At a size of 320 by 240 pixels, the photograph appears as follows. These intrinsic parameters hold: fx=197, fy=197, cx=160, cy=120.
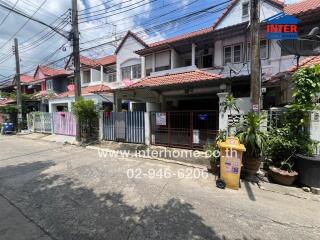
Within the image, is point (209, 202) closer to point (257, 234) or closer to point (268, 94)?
point (257, 234)

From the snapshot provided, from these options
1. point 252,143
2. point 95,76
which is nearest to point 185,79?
point 252,143

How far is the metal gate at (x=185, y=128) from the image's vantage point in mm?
8602

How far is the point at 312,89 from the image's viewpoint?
5.41 metres

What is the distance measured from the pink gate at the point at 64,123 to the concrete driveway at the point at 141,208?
26.7 feet

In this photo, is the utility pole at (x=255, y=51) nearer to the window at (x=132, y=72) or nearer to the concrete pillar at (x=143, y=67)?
the concrete pillar at (x=143, y=67)

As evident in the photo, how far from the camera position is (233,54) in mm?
12094

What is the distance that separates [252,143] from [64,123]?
13808 millimetres

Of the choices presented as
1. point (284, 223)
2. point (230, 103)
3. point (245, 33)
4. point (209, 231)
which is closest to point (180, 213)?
point (209, 231)

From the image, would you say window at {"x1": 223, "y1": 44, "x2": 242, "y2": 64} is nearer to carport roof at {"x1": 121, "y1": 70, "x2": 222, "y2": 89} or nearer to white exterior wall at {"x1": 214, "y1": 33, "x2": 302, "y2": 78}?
white exterior wall at {"x1": 214, "y1": 33, "x2": 302, "y2": 78}

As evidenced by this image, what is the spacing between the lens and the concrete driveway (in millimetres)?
3314

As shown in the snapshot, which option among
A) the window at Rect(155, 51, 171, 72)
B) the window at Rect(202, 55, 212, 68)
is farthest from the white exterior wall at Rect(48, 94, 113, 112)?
the window at Rect(202, 55, 212, 68)

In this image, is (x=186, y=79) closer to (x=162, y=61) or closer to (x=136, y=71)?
(x=162, y=61)

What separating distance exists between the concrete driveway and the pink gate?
8.15 m

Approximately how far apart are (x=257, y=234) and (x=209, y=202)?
4.08ft
